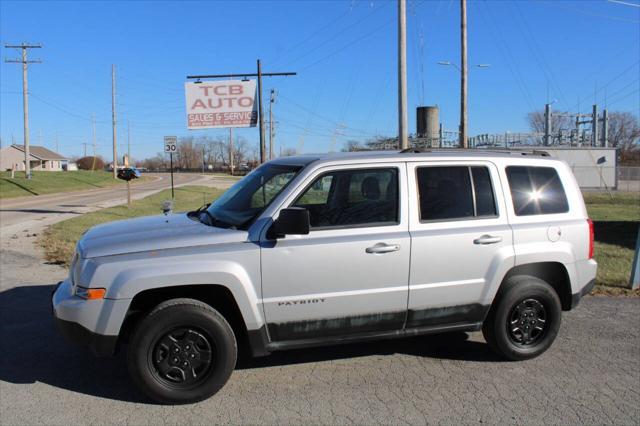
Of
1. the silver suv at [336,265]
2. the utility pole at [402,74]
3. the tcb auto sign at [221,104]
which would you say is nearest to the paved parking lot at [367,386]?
the silver suv at [336,265]

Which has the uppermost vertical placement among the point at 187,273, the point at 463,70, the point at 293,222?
the point at 463,70

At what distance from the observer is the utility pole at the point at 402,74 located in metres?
15.5

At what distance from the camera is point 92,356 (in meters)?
4.79

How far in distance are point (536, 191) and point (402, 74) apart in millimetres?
11393

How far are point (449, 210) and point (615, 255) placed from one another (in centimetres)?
693

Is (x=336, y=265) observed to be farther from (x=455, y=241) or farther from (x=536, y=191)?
(x=536, y=191)

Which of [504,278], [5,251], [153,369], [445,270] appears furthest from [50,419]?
[5,251]

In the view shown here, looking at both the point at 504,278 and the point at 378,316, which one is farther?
the point at 504,278

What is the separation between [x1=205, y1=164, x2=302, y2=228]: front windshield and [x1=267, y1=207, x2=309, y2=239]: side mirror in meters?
0.33

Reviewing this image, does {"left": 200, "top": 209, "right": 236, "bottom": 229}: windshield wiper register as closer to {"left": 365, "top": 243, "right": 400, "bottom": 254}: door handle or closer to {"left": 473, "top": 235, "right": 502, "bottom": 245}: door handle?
{"left": 365, "top": 243, "right": 400, "bottom": 254}: door handle

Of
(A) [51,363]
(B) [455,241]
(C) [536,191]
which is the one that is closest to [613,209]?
(C) [536,191]

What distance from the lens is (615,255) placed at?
9812mm

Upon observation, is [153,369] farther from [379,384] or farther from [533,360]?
[533,360]

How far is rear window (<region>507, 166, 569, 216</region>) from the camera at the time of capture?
472 centimetres
